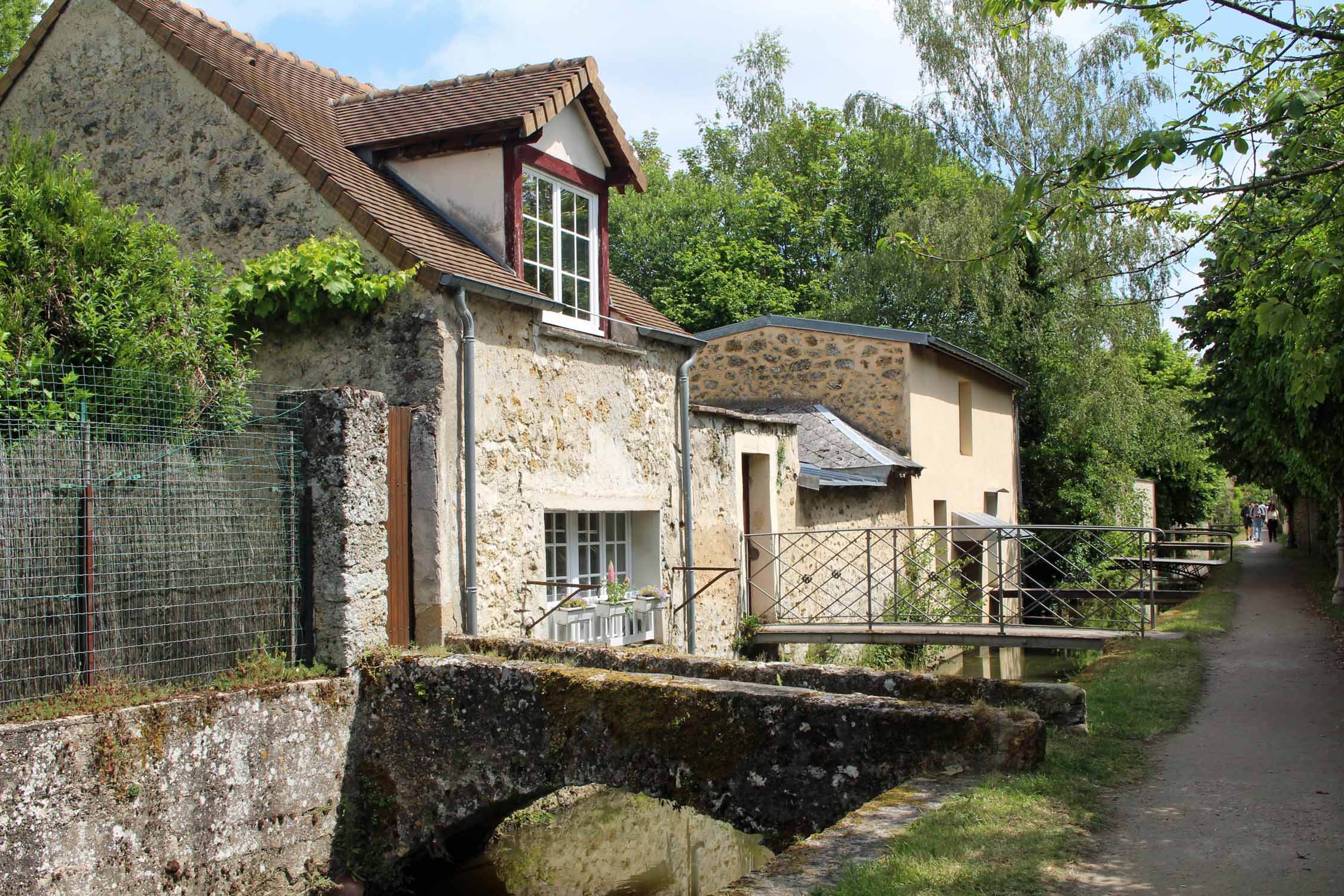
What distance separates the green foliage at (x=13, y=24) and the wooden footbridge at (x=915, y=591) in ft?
39.5

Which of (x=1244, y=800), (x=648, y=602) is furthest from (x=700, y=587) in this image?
(x=1244, y=800)

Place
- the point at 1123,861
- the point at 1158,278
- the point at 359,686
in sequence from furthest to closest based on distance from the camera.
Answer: the point at 1158,278
the point at 359,686
the point at 1123,861

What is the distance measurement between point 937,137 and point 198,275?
18443 millimetres

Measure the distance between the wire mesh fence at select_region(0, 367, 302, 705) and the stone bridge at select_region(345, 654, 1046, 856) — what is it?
1013 mm

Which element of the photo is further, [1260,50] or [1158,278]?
[1158,278]

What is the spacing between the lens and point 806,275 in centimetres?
3028

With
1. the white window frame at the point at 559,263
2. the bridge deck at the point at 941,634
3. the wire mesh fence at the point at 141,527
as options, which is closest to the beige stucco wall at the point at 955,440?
the bridge deck at the point at 941,634

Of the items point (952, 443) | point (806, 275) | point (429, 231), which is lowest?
point (952, 443)

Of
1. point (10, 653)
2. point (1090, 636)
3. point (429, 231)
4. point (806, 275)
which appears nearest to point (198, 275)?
point (429, 231)

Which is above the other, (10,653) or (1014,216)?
(1014,216)

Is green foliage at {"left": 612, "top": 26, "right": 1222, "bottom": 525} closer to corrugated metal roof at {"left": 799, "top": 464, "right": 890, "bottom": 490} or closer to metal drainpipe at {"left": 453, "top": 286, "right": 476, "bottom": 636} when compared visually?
corrugated metal roof at {"left": 799, "top": 464, "right": 890, "bottom": 490}

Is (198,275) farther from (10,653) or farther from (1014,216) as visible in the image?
(1014,216)

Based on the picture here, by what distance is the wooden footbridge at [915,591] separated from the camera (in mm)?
11211

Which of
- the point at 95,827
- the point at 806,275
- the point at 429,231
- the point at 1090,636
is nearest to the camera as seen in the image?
the point at 95,827
